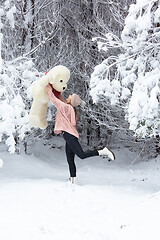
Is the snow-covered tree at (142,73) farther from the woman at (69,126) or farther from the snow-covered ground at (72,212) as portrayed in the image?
the snow-covered ground at (72,212)

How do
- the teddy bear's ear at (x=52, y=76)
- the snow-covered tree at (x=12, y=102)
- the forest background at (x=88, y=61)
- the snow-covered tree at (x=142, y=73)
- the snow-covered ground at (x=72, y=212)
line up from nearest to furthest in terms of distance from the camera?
the snow-covered ground at (x=72, y=212), the snow-covered tree at (x=142, y=73), the forest background at (x=88, y=61), the snow-covered tree at (x=12, y=102), the teddy bear's ear at (x=52, y=76)

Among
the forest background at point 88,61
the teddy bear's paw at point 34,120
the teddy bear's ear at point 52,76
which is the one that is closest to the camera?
the forest background at point 88,61

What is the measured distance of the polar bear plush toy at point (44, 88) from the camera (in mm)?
4648

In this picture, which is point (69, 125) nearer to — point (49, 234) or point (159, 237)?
point (49, 234)

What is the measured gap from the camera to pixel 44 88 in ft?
15.4

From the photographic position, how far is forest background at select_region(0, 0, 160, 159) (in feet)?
14.0

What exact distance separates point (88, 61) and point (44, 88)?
3910mm

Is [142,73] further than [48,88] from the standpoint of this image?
No

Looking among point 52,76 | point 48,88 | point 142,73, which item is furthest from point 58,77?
point 142,73

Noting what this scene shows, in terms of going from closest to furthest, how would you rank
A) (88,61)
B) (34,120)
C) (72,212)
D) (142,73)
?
(72,212) → (142,73) → (34,120) → (88,61)

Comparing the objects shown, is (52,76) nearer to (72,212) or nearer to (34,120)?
(34,120)

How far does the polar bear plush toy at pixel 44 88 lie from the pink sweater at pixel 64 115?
5.0 inches

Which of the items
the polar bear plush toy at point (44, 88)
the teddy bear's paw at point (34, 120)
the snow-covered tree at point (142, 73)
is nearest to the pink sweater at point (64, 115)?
the polar bear plush toy at point (44, 88)

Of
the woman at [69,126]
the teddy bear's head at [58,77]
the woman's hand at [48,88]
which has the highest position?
the teddy bear's head at [58,77]
